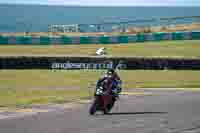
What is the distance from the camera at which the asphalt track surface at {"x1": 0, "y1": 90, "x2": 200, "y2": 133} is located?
15.5 m

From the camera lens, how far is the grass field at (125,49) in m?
54.7

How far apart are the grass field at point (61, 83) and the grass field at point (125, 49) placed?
11876 mm

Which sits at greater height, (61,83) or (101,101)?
(101,101)

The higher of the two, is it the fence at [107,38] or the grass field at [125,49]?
the fence at [107,38]

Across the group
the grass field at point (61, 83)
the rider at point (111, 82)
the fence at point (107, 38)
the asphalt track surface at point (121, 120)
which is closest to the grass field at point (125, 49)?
the fence at point (107, 38)

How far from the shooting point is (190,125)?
54.9ft

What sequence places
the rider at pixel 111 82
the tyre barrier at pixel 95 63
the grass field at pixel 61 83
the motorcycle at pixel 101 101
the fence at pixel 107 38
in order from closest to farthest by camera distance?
the motorcycle at pixel 101 101
the rider at pixel 111 82
the grass field at pixel 61 83
the tyre barrier at pixel 95 63
the fence at pixel 107 38

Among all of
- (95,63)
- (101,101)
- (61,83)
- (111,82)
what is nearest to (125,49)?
(95,63)

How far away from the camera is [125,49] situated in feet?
193

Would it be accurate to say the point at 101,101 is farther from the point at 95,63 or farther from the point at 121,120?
the point at 95,63

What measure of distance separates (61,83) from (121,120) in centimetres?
1775

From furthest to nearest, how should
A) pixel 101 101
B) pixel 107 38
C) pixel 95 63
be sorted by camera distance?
pixel 107 38, pixel 95 63, pixel 101 101

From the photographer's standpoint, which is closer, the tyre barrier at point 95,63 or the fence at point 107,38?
the tyre barrier at point 95,63

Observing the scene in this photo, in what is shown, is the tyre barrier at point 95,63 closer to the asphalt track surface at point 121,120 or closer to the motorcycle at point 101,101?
the asphalt track surface at point 121,120
